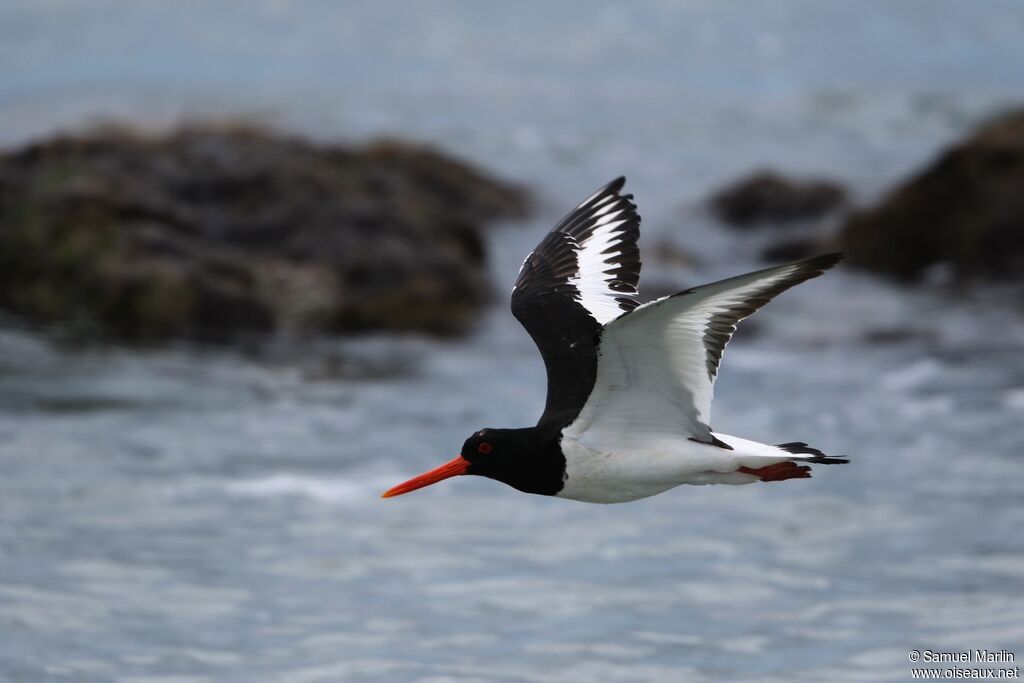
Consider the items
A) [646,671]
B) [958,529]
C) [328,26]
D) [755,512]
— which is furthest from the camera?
[328,26]

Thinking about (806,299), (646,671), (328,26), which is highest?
(328,26)

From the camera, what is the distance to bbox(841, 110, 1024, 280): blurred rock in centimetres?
1338

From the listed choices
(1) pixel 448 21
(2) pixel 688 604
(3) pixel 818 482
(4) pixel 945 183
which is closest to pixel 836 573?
(2) pixel 688 604

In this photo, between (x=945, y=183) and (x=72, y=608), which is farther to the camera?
(x=945, y=183)

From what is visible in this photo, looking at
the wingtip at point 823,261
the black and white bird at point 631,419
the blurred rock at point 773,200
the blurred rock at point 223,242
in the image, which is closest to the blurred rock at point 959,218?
the blurred rock at point 773,200

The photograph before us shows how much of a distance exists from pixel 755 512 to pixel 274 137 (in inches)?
332

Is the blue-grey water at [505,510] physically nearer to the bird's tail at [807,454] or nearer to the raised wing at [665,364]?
the raised wing at [665,364]

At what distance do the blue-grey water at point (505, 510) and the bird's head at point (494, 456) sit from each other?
1.23 m

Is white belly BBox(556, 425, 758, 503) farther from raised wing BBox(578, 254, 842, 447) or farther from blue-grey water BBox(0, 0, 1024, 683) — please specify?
blue-grey water BBox(0, 0, 1024, 683)

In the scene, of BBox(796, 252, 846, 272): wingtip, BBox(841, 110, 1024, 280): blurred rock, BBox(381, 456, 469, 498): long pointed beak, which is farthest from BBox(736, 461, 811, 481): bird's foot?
BBox(841, 110, 1024, 280): blurred rock

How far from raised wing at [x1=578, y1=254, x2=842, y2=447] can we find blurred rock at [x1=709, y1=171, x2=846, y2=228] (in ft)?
35.6

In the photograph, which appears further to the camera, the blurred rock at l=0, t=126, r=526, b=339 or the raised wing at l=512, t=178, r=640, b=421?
the blurred rock at l=0, t=126, r=526, b=339

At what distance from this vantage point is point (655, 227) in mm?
15969

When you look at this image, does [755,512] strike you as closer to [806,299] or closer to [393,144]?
[806,299]
